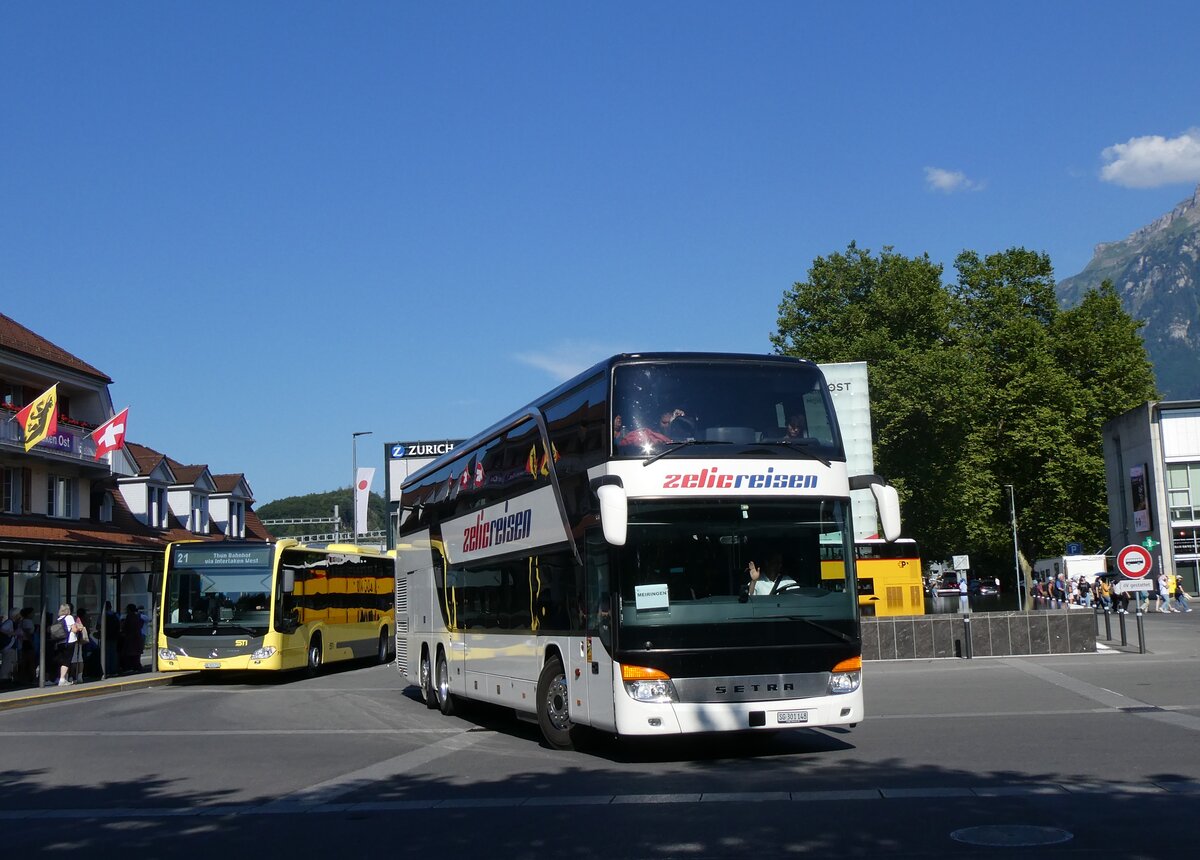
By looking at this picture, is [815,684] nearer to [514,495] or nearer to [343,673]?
[514,495]

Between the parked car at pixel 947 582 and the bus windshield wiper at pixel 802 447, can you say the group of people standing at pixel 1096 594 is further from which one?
the bus windshield wiper at pixel 802 447

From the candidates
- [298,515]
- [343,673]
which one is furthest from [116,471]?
[298,515]

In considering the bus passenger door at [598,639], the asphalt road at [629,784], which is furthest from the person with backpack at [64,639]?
the bus passenger door at [598,639]

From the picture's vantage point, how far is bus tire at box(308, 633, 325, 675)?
2956cm

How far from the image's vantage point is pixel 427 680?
817 inches

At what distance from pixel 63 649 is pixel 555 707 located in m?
18.3

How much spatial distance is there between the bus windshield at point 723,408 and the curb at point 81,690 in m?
16.2

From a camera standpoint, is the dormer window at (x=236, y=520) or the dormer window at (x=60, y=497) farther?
the dormer window at (x=236, y=520)

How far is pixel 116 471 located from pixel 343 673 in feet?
73.2

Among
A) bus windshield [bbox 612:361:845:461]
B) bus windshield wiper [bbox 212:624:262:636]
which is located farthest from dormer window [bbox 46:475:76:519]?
bus windshield [bbox 612:361:845:461]

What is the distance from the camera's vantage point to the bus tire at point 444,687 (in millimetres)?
19562

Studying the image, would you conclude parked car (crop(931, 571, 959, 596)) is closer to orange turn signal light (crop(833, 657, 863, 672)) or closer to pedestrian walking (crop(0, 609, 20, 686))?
pedestrian walking (crop(0, 609, 20, 686))

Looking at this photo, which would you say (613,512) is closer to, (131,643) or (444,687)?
(444,687)

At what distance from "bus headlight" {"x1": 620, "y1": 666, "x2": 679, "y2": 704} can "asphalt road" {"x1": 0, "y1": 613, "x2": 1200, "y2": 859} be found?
71cm
